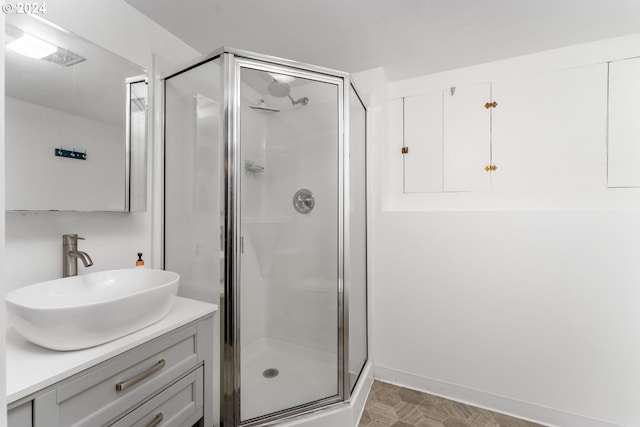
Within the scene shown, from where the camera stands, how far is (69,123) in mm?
1211

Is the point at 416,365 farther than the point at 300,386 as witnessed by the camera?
Yes

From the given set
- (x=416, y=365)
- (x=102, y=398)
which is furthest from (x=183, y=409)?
(x=416, y=365)

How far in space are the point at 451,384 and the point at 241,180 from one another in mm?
1958

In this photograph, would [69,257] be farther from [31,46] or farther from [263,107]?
[263,107]

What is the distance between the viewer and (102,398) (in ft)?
2.90

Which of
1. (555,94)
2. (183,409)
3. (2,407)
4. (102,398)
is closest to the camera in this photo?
(2,407)

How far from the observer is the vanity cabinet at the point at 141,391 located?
771 millimetres

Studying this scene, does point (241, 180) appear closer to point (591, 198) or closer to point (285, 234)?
point (285, 234)

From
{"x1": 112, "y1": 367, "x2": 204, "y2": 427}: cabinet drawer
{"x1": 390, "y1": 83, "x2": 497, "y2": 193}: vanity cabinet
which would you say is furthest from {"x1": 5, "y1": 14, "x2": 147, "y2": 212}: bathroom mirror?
{"x1": 390, "y1": 83, "x2": 497, "y2": 193}: vanity cabinet

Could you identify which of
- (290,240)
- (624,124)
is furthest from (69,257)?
(624,124)

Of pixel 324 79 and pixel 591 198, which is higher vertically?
pixel 324 79

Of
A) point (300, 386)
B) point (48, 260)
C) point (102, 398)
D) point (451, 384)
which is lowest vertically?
point (451, 384)

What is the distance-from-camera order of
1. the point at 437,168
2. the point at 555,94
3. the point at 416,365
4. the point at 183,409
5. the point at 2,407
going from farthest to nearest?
1. the point at 437,168
2. the point at 416,365
3. the point at 555,94
4. the point at 183,409
5. the point at 2,407

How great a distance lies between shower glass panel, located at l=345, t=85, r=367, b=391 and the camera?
176 centimetres
